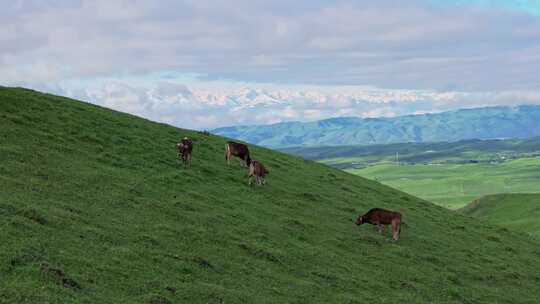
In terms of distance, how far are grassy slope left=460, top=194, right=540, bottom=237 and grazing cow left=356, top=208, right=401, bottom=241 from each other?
61.8 meters

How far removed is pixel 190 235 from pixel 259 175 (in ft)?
46.9

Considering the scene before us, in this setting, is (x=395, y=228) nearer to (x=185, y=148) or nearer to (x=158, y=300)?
(x=185, y=148)

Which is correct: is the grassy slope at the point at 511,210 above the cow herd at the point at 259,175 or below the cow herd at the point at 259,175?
below

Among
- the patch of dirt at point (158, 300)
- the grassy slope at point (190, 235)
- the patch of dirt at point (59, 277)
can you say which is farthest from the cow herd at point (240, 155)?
the patch of dirt at point (59, 277)

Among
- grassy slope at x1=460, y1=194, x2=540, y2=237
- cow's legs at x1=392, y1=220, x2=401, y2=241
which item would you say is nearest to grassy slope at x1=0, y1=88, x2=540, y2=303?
cow's legs at x1=392, y1=220, x2=401, y2=241

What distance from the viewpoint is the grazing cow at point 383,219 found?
35.7 m

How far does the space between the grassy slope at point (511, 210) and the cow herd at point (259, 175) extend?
61.8 m

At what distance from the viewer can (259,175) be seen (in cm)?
4016

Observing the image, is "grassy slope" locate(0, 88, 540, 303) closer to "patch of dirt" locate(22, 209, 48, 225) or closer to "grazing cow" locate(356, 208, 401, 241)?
"patch of dirt" locate(22, 209, 48, 225)

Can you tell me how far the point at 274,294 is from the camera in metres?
22.2

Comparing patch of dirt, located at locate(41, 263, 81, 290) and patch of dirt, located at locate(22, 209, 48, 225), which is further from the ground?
patch of dirt, located at locate(22, 209, 48, 225)

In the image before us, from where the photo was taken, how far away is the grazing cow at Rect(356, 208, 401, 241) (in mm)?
35688

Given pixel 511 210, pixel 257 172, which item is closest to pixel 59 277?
pixel 257 172

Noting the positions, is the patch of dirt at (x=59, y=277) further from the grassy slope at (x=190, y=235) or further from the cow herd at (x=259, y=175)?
the cow herd at (x=259, y=175)
